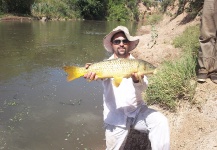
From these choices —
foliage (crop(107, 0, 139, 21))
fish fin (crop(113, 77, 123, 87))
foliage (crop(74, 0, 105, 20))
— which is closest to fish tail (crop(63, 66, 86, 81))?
fish fin (crop(113, 77, 123, 87))

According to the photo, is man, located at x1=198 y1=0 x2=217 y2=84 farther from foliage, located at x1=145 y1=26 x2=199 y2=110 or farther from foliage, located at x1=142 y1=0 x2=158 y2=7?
foliage, located at x1=142 y1=0 x2=158 y2=7

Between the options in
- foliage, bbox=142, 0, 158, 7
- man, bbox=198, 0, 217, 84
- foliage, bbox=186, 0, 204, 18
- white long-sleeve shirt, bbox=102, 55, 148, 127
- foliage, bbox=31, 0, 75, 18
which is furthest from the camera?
foliage, bbox=142, 0, 158, 7

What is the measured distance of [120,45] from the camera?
13.0 feet

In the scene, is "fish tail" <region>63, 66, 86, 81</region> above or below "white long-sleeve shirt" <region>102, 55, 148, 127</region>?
above

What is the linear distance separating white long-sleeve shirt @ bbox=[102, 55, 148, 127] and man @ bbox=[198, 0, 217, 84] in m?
1.81

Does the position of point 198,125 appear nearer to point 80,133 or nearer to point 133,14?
point 80,133

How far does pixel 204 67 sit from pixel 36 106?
13.7 feet

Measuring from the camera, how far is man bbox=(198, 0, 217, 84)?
4.89 metres

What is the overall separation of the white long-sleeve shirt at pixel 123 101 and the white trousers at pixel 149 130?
82 mm

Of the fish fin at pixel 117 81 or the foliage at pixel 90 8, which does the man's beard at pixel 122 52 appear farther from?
the foliage at pixel 90 8

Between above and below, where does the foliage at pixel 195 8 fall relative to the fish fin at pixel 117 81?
above

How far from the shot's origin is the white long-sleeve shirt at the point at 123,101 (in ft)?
12.5

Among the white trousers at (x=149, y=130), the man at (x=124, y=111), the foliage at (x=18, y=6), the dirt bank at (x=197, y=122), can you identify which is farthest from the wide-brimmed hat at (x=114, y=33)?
the foliage at (x=18, y=6)

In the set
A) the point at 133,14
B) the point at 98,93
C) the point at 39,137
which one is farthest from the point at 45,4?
the point at 39,137
